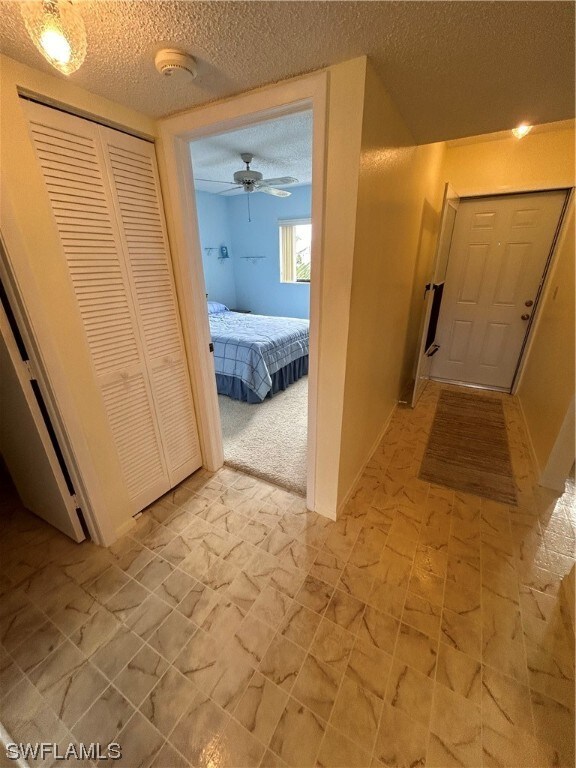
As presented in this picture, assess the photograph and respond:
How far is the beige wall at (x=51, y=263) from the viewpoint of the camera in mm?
1076

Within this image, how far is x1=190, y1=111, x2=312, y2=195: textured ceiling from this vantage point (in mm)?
2457

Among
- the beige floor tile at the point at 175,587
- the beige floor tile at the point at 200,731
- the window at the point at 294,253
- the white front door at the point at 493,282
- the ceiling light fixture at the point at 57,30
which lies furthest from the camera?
the window at the point at 294,253

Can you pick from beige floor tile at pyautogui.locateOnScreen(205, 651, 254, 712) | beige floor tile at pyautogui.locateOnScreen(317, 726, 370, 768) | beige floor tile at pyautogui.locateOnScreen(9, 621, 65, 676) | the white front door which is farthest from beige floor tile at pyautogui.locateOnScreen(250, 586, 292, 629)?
the white front door

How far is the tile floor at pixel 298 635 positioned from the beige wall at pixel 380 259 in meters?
0.55

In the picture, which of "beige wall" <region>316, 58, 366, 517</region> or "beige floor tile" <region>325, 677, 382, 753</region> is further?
"beige wall" <region>316, 58, 366, 517</region>

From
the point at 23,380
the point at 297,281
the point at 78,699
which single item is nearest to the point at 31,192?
the point at 23,380

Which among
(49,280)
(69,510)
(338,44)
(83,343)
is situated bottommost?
(69,510)

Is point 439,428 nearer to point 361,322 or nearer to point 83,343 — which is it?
point 361,322

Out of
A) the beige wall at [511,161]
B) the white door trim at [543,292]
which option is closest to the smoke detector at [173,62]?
the beige wall at [511,161]

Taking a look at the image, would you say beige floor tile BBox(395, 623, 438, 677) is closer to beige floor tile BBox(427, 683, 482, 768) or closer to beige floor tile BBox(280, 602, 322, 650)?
beige floor tile BBox(427, 683, 482, 768)

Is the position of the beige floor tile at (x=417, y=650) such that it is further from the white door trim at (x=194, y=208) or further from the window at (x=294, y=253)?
the window at (x=294, y=253)

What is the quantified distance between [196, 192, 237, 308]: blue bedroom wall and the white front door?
3.74 metres

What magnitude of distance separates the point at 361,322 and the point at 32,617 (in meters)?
2.02

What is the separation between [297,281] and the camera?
17.7ft
